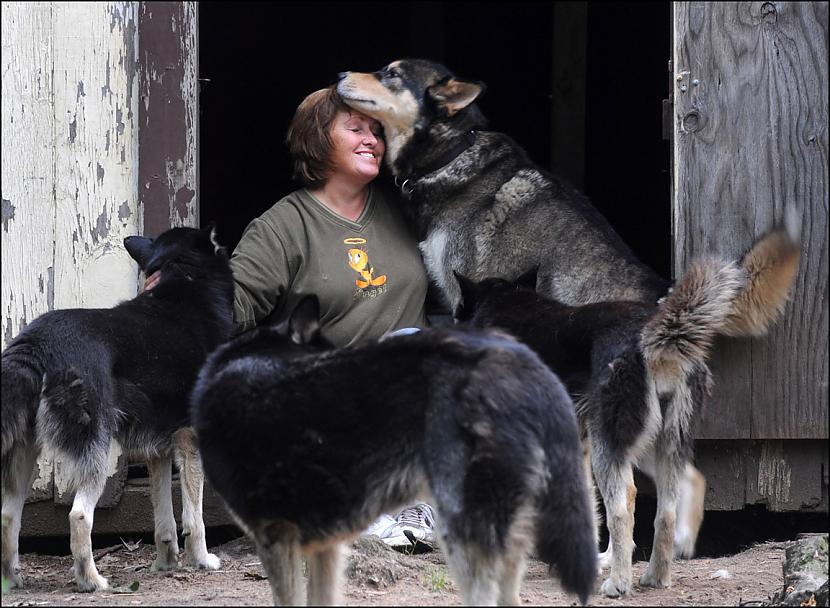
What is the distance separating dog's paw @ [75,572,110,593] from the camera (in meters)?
4.32

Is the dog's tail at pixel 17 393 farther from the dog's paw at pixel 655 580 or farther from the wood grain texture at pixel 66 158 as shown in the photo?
the dog's paw at pixel 655 580

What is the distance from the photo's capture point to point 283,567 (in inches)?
125

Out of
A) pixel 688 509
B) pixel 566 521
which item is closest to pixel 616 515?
pixel 688 509

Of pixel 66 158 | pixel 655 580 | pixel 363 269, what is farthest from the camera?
pixel 363 269

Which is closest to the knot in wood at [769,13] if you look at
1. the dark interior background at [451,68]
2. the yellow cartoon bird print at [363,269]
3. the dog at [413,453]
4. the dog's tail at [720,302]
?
the dog's tail at [720,302]

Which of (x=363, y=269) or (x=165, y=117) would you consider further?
(x=363, y=269)

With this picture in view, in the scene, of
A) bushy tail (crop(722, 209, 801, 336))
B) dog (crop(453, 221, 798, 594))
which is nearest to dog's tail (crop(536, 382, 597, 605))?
dog (crop(453, 221, 798, 594))

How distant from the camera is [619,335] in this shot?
14.2ft

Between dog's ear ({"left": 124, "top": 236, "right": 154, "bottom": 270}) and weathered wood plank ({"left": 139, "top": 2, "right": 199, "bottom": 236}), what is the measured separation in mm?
425

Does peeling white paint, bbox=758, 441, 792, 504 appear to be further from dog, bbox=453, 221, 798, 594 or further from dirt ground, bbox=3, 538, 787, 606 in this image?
dog, bbox=453, 221, 798, 594

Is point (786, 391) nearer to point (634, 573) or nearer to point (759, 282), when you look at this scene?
point (759, 282)

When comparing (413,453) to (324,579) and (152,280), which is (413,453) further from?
(152,280)

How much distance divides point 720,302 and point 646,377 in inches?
19.5

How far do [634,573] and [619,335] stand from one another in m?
1.23
